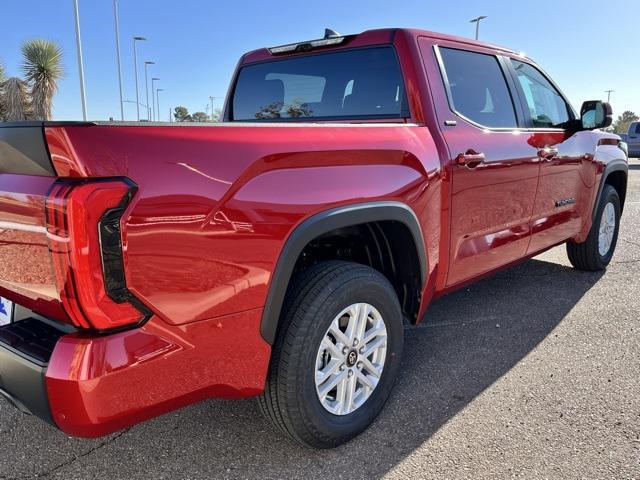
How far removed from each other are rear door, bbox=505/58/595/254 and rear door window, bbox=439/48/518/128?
217mm

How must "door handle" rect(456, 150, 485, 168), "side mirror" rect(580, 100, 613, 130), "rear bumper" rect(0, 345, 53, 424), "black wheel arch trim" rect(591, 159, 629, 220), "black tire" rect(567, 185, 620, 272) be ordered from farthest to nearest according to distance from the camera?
1. "black tire" rect(567, 185, 620, 272)
2. "black wheel arch trim" rect(591, 159, 629, 220)
3. "side mirror" rect(580, 100, 613, 130)
4. "door handle" rect(456, 150, 485, 168)
5. "rear bumper" rect(0, 345, 53, 424)

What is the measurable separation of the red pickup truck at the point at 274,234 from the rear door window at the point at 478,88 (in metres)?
A: 0.01

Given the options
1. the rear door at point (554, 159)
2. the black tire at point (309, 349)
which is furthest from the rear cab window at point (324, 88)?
the rear door at point (554, 159)

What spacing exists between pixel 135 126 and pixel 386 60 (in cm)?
176

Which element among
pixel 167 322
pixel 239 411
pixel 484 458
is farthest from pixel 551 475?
pixel 167 322

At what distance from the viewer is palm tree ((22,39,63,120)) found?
20.3 m

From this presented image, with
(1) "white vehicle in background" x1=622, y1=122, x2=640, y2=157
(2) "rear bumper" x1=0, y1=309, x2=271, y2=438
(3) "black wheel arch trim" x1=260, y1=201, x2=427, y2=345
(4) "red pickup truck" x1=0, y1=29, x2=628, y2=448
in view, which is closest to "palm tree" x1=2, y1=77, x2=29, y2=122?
(4) "red pickup truck" x1=0, y1=29, x2=628, y2=448

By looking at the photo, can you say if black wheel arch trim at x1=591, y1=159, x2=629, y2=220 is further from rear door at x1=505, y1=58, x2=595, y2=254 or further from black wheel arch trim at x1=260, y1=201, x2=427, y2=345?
black wheel arch trim at x1=260, y1=201, x2=427, y2=345

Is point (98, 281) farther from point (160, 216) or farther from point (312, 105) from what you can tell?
point (312, 105)

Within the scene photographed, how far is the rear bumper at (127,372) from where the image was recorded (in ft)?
4.99

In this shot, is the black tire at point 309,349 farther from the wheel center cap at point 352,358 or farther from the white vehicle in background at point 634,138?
the white vehicle in background at point 634,138

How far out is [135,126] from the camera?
156 cm

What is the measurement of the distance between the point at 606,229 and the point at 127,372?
4846 millimetres

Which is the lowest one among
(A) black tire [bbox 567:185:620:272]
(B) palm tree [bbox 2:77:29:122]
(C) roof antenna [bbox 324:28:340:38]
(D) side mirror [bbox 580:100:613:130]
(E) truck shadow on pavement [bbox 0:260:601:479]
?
(E) truck shadow on pavement [bbox 0:260:601:479]
